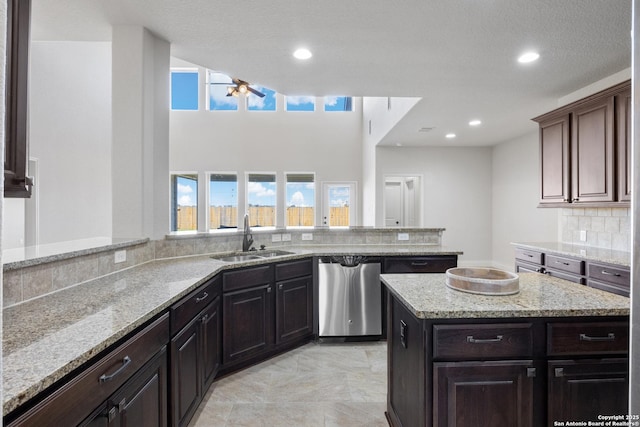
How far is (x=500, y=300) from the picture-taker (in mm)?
1477

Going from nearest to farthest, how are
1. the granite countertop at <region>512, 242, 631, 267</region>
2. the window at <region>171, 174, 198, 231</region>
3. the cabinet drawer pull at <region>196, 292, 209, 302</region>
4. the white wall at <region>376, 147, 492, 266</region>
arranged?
the cabinet drawer pull at <region>196, 292, 209, 302</region> < the granite countertop at <region>512, 242, 631, 267</region> < the white wall at <region>376, 147, 492, 266</region> < the window at <region>171, 174, 198, 231</region>

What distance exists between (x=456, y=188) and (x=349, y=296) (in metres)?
4.89

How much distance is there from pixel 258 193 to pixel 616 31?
6859mm

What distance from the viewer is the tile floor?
2033 mm

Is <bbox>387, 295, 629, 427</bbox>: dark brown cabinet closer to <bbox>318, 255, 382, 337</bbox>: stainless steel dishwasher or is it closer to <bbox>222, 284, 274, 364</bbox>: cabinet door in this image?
<bbox>222, 284, 274, 364</bbox>: cabinet door

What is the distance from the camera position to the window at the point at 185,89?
7.98m

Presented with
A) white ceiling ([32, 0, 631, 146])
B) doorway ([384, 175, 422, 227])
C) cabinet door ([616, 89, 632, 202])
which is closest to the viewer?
white ceiling ([32, 0, 631, 146])

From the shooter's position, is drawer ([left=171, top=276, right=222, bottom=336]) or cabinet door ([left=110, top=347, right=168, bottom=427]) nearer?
cabinet door ([left=110, top=347, right=168, bottom=427])

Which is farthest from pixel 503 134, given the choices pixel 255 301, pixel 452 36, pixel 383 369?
pixel 255 301

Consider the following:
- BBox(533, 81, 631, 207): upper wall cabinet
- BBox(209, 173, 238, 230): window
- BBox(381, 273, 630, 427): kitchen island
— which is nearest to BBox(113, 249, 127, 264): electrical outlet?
BBox(381, 273, 630, 427): kitchen island

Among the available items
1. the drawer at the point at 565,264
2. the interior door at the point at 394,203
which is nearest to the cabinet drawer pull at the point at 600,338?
the drawer at the point at 565,264

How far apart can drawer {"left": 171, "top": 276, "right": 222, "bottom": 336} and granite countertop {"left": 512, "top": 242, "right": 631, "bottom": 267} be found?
3.15 m

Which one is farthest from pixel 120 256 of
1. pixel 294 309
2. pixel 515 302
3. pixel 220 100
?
pixel 220 100

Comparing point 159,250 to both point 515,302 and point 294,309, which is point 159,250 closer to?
point 294,309
